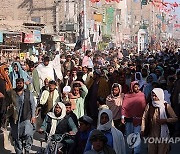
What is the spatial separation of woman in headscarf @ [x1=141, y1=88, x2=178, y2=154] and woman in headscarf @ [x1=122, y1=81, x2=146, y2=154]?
3.23 feet

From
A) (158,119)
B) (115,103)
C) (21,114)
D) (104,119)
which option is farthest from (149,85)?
(104,119)

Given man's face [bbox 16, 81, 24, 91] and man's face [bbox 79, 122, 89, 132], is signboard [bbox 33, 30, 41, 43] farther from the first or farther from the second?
man's face [bbox 79, 122, 89, 132]

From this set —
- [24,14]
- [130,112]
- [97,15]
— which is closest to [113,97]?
[130,112]

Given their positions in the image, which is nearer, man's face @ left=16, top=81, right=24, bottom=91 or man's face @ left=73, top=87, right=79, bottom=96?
man's face @ left=16, top=81, right=24, bottom=91

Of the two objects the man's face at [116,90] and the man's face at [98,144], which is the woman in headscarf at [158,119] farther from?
the man's face at [98,144]

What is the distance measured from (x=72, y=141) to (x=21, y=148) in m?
1.94

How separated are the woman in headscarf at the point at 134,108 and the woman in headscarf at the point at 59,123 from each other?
156 cm

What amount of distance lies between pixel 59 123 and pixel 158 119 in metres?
1.25

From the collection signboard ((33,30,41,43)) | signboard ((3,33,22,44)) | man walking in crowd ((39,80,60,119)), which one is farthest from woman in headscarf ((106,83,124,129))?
signboard ((33,30,41,43))

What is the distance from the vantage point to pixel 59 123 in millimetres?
6035

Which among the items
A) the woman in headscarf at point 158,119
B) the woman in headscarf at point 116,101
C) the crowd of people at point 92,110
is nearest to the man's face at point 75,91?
the crowd of people at point 92,110

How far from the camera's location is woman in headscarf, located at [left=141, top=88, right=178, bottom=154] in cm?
602

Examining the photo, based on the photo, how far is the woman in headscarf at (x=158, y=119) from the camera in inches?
237

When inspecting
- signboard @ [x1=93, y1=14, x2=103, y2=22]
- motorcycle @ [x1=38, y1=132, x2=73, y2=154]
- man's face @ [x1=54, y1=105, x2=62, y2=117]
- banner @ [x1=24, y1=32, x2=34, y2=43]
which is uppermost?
signboard @ [x1=93, y1=14, x2=103, y2=22]
